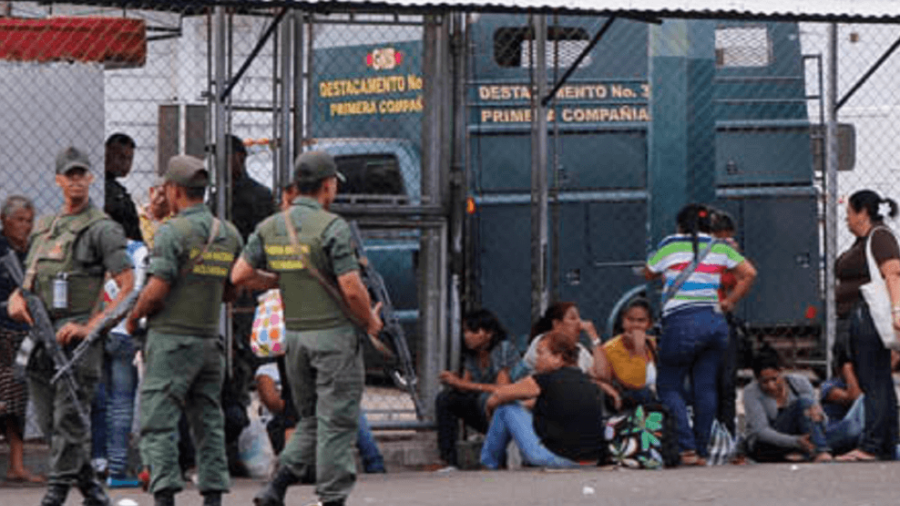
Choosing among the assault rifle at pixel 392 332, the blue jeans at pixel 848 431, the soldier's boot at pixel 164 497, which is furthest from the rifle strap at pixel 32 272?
the blue jeans at pixel 848 431

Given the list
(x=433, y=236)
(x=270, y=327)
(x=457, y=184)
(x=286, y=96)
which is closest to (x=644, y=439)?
(x=433, y=236)

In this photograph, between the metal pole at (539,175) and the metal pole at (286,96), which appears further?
the metal pole at (539,175)

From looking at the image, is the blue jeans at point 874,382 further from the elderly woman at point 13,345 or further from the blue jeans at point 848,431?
the elderly woman at point 13,345

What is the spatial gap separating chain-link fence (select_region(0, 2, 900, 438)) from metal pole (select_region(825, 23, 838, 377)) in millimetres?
152

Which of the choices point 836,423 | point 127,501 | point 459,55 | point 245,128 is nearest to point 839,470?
point 836,423

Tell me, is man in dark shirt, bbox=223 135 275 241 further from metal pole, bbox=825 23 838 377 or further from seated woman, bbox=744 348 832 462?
metal pole, bbox=825 23 838 377

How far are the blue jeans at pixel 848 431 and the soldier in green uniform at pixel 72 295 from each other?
5420 millimetres

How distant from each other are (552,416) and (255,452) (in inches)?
70.0

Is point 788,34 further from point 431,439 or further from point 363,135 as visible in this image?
point 431,439

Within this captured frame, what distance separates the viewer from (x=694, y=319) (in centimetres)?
1282

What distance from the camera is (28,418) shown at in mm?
11828

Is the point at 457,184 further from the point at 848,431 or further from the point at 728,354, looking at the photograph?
the point at 848,431

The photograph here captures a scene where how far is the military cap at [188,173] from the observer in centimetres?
972

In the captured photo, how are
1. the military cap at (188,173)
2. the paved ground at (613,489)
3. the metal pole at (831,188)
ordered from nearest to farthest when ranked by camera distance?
the military cap at (188,173), the paved ground at (613,489), the metal pole at (831,188)
